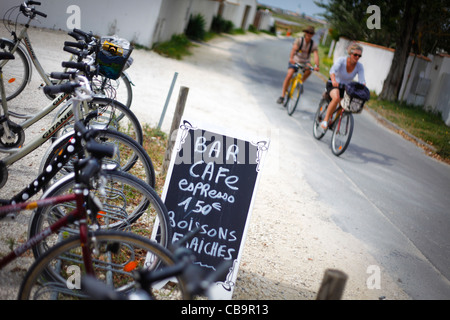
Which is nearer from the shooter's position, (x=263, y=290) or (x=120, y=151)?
(x=263, y=290)

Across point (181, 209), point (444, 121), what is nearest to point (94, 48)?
point (181, 209)

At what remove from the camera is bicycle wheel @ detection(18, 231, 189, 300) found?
7.83ft

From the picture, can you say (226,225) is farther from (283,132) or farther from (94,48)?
(283,132)

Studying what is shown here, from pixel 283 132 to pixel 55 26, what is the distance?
8318 mm

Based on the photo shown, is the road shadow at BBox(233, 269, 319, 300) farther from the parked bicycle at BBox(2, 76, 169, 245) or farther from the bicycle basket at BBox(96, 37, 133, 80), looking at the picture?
the bicycle basket at BBox(96, 37, 133, 80)

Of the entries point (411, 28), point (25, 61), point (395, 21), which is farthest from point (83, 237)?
point (395, 21)

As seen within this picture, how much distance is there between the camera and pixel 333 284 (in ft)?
7.59

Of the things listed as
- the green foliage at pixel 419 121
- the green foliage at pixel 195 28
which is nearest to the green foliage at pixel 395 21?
the green foliage at pixel 419 121

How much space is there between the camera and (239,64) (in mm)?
19422

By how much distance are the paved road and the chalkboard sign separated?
6.62ft

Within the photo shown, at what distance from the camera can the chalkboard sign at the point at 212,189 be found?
343 cm

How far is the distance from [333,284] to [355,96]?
5905mm

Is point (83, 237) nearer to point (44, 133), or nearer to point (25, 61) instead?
point (44, 133)

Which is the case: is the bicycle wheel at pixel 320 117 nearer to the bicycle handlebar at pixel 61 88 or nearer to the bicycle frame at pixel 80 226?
the bicycle handlebar at pixel 61 88
